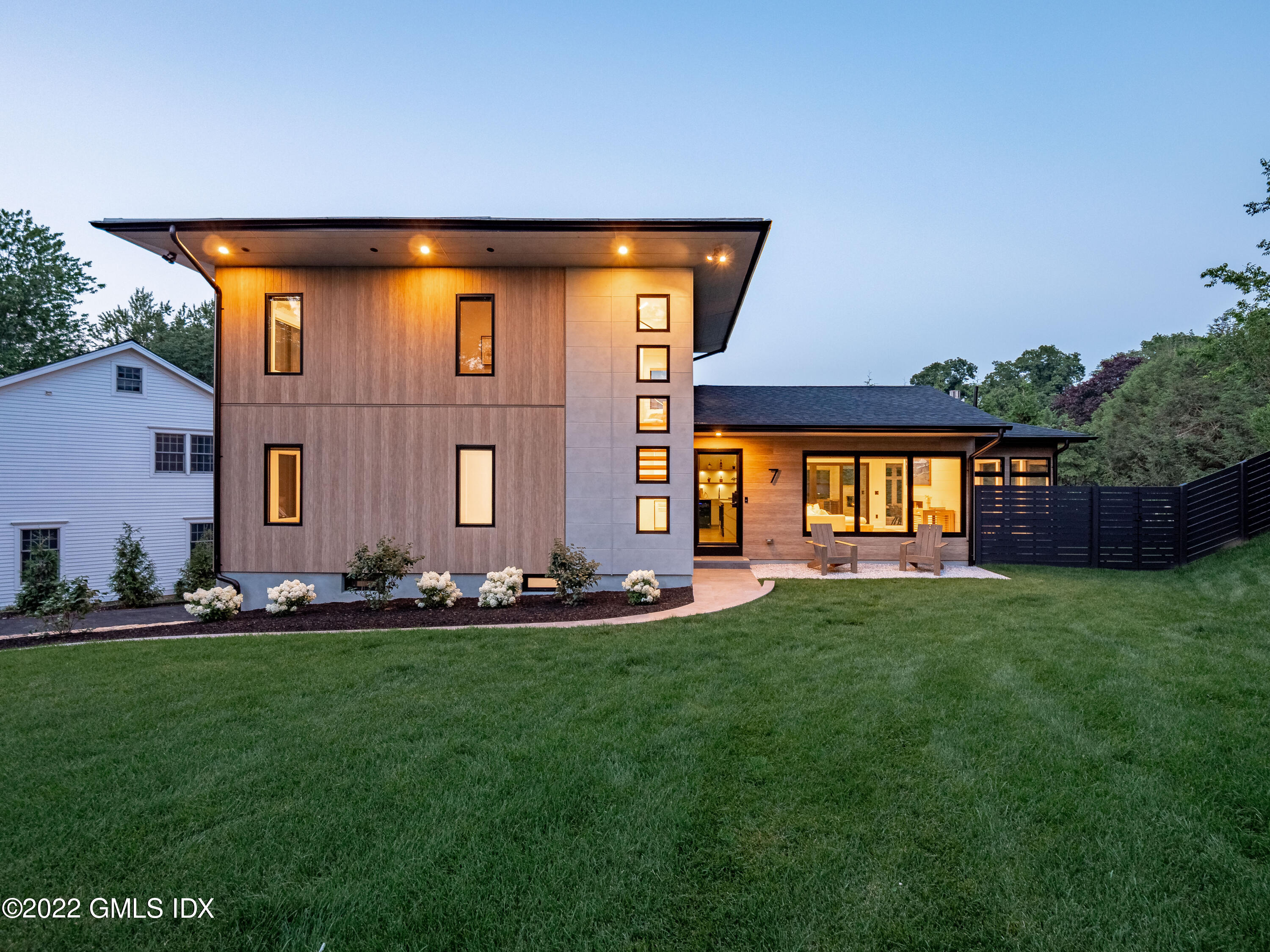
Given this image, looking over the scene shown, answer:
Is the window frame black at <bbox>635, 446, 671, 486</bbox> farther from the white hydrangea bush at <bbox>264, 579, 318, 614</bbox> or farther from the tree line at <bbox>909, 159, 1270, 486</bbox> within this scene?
the tree line at <bbox>909, 159, 1270, 486</bbox>

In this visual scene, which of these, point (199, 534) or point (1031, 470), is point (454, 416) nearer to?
point (1031, 470)

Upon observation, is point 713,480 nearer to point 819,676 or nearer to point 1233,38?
point 819,676

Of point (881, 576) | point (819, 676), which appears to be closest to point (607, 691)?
point (819, 676)

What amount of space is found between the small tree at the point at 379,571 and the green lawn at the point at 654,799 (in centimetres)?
279

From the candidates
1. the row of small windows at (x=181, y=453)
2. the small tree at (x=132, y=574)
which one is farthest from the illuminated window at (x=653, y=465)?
the small tree at (x=132, y=574)

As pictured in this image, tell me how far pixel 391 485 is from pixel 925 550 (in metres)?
9.40

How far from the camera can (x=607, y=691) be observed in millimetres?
4066

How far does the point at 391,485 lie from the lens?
8.98 m

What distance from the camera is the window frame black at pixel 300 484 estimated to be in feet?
29.4

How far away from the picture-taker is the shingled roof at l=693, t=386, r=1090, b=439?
36.0 feet

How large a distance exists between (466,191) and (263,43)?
177 feet

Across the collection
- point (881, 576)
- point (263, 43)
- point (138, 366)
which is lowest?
point (881, 576)

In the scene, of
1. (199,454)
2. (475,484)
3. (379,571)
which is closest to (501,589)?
(379,571)

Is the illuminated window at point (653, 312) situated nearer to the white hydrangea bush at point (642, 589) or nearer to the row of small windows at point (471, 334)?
the row of small windows at point (471, 334)
